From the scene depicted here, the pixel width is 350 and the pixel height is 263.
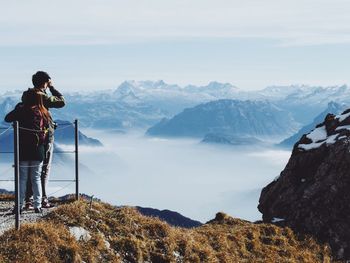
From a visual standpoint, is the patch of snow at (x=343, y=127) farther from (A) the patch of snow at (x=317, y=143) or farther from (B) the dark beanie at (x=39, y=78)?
(B) the dark beanie at (x=39, y=78)

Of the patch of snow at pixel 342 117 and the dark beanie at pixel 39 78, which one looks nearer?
the dark beanie at pixel 39 78

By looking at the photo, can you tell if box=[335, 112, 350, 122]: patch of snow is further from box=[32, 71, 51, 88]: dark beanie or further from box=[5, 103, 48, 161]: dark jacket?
box=[5, 103, 48, 161]: dark jacket

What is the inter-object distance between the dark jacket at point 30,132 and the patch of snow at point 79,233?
2548 millimetres

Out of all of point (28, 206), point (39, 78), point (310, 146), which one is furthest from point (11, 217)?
point (310, 146)

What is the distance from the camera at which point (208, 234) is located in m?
20.7

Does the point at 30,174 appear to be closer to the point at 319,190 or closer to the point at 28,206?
the point at 28,206

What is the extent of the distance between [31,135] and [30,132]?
0.34ft

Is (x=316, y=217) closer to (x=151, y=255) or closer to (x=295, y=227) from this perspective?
(x=295, y=227)

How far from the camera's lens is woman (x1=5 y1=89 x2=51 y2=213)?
52.4 feet

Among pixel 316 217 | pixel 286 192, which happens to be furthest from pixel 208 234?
pixel 286 192

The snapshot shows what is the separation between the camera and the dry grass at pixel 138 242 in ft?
46.6

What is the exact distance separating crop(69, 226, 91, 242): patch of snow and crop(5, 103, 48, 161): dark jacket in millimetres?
2548

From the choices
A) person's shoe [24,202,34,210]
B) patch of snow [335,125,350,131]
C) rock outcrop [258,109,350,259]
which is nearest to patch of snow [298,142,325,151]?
rock outcrop [258,109,350,259]

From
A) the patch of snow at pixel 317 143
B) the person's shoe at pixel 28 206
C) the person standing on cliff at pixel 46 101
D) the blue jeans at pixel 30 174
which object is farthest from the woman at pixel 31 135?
the patch of snow at pixel 317 143
